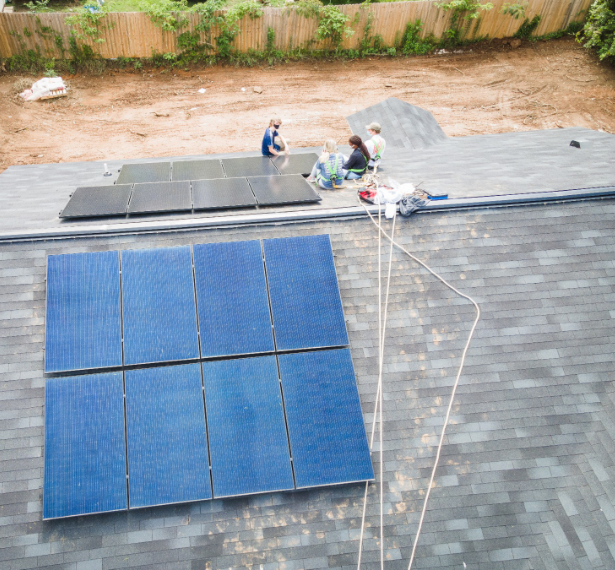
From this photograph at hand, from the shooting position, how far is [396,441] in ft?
22.7

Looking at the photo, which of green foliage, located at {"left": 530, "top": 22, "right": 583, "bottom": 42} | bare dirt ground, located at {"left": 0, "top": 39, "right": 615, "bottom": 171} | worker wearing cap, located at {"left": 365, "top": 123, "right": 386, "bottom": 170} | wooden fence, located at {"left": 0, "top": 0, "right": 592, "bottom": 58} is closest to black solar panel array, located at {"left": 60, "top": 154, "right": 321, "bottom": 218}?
worker wearing cap, located at {"left": 365, "top": 123, "right": 386, "bottom": 170}

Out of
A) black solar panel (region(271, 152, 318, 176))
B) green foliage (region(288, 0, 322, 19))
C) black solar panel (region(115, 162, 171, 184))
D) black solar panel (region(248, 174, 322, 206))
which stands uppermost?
green foliage (region(288, 0, 322, 19))

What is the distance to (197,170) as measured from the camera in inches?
434

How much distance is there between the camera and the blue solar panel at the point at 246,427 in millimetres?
6395

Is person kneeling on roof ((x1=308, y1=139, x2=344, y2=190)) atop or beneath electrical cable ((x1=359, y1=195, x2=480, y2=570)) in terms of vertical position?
atop

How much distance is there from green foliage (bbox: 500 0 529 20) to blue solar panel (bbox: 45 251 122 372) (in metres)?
23.1

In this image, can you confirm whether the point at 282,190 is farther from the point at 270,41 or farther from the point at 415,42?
the point at 415,42

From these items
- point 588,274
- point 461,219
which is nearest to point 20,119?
point 461,219

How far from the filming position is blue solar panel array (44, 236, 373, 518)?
20.7 feet

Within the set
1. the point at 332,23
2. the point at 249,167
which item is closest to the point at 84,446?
the point at 249,167

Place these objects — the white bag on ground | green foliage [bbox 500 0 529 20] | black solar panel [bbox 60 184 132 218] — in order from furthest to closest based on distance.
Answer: green foliage [bbox 500 0 529 20] → the white bag on ground → black solar panel [bbox 60 184 132 218]

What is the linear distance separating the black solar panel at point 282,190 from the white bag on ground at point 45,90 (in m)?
14.1

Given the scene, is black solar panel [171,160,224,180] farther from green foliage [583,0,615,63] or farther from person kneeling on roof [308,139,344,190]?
green foliage [583,0,615,63]

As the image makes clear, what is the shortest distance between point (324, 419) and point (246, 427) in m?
1.22
